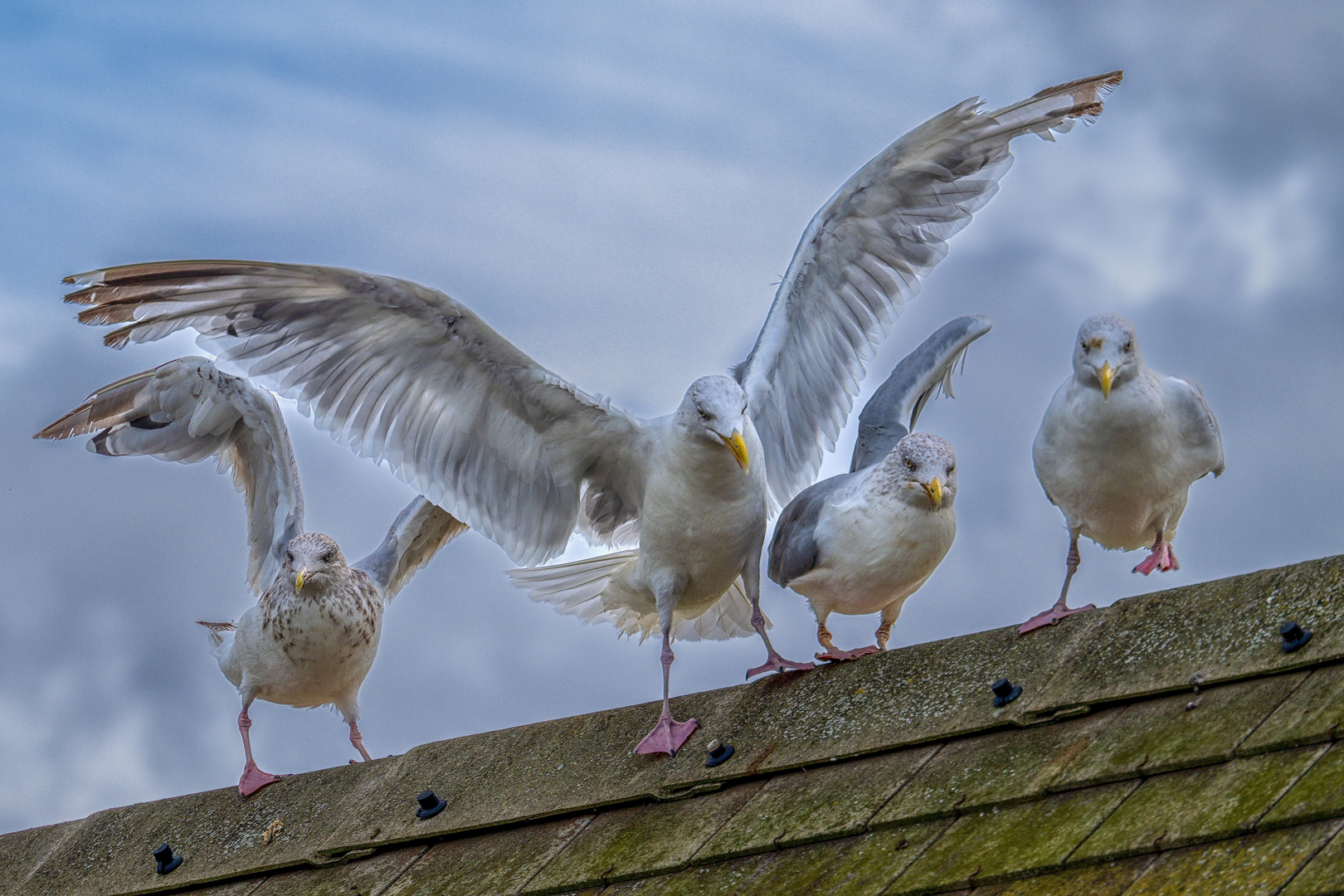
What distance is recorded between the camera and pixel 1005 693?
368 centimetres

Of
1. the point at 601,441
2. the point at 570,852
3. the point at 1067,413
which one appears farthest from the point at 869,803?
the point at 601,441

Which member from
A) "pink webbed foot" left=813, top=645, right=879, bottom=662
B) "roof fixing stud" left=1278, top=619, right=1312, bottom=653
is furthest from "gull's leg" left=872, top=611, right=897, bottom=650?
"roof fixing stud" left=1278, top=619, right=1312, bottom=653

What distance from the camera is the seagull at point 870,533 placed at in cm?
516

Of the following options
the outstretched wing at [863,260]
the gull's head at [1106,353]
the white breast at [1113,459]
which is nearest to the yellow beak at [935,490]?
the white breast at [1113,459]

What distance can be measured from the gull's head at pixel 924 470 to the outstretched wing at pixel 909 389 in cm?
67

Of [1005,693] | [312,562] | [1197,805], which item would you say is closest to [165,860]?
[312,562]

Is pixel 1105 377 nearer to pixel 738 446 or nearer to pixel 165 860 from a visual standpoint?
pixel 738 446

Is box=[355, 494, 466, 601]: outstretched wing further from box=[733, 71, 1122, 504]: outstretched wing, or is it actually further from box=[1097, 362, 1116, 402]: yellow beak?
box=[1097, 362, 1116, 402]: yellow beak

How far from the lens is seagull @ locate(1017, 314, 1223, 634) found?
15.8 ft

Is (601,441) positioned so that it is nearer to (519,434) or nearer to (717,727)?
(519,434)

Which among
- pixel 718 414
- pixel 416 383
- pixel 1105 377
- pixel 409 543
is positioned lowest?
pixel 1105 377

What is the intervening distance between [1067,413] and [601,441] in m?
1.93

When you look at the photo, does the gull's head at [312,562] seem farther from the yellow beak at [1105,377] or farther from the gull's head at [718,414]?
the yellow beak at [1105,377]

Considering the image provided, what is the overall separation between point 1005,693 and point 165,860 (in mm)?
3035
